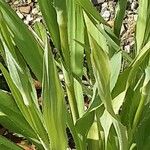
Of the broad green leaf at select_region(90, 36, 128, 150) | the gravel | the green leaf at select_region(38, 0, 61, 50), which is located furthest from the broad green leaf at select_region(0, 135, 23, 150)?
the gravel

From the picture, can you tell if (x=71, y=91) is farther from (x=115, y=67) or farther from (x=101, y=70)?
(x=101, y=70)

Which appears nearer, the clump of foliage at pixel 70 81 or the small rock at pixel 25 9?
the clump of foliage at pixel 70 81

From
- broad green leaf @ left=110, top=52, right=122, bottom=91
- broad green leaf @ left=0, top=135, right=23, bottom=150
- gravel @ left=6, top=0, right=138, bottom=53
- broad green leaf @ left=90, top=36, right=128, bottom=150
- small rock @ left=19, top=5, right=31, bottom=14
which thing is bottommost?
broad green leaf @ left=0, top=135, right=23, bottom=150

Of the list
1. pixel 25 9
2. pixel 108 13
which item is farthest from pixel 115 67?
pixel 25 9

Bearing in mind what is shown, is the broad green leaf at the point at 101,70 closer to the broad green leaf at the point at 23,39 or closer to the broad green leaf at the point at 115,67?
the broad green leaf at the point at 115,67

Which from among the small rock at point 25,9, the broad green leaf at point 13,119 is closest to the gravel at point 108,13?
the small rock at point 25,9

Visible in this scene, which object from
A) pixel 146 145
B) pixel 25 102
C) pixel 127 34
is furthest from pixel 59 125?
pixel 127 34

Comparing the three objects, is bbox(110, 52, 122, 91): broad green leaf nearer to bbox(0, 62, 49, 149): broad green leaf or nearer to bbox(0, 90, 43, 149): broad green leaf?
bbox(0, 62, 49, 149): broad green leaf

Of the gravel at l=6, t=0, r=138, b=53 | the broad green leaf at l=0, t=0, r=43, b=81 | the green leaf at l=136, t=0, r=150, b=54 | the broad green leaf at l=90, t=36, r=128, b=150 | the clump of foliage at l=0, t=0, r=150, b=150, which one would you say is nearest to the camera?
the broad green leaf at l=90, t=36, r=128, b=150
